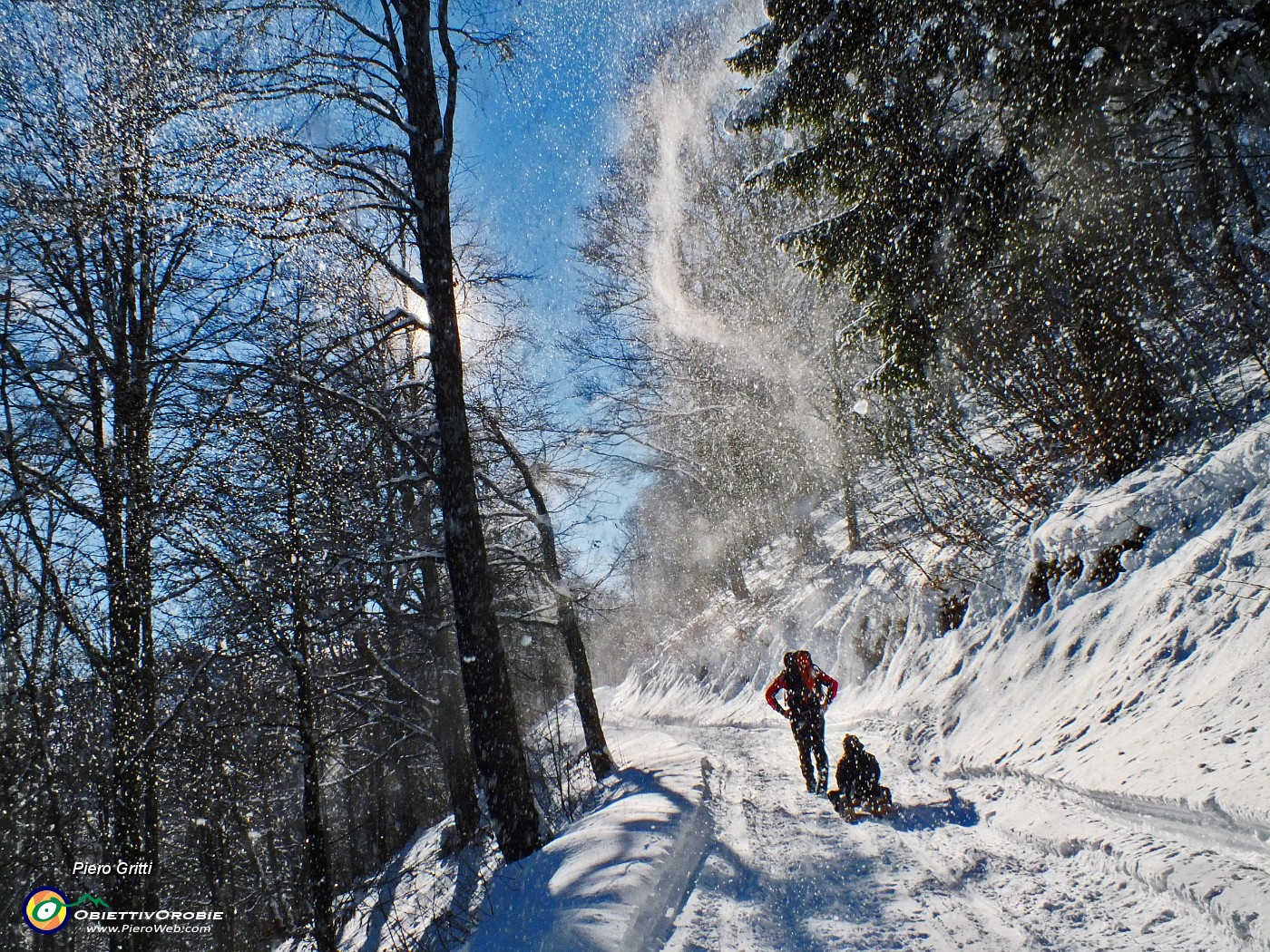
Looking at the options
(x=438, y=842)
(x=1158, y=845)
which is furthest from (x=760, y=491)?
(x=1158, y=845)

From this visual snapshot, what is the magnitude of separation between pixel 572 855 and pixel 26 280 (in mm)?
6193

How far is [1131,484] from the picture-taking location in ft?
20.6

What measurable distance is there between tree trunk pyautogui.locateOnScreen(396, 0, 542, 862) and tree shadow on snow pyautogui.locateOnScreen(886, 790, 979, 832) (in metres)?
3.05

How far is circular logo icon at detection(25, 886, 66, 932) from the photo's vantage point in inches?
243

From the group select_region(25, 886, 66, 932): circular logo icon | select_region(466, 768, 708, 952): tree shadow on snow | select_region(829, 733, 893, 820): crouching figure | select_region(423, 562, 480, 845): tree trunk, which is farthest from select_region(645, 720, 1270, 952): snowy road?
select_region(25, 886, 66, 932): circular logo icon

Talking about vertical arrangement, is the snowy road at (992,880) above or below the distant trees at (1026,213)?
below

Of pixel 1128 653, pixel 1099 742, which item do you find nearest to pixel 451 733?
pixel 1099 742

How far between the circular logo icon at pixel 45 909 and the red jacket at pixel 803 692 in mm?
7244

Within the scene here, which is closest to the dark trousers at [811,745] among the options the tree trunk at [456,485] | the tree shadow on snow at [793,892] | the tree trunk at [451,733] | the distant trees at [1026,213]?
the tree shadow on snow at [793,892]

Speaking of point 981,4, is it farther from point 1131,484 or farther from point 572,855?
point 572,855

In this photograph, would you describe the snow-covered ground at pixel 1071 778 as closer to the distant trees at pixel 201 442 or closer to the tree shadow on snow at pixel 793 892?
the tree shadow on snow at pixel 793 892

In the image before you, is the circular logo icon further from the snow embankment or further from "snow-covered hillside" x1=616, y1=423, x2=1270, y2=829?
"snow-covered hillside" x1=616, y1=423, x2=1270, y2=829

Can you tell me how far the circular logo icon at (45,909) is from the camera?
243 inches

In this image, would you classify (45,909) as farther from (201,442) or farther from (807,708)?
(807,708)
